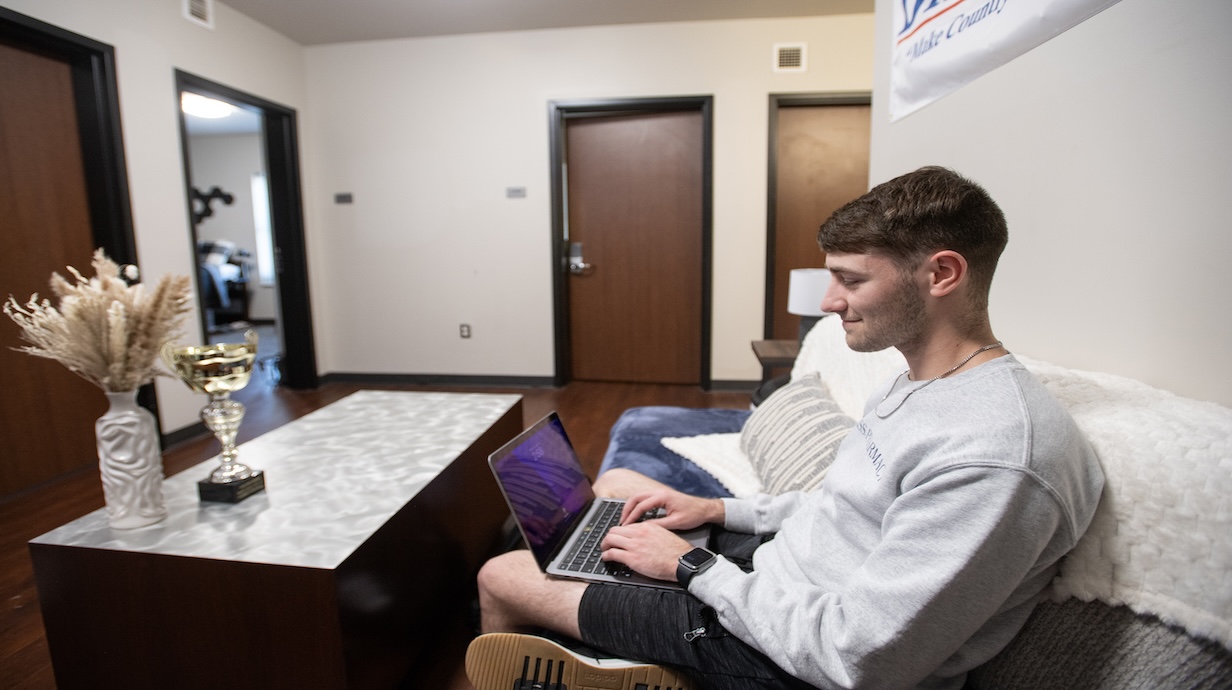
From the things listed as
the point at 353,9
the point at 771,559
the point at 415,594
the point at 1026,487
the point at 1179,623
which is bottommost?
the point at 415,594

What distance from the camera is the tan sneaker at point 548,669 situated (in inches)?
35.2

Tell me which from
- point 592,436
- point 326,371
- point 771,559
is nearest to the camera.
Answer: point 771,559

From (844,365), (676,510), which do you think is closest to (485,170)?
(844,365)

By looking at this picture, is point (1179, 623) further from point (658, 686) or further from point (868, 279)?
point (658, 686)

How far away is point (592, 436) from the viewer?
3.10 metres

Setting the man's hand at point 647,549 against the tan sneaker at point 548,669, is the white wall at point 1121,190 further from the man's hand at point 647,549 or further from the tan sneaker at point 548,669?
the tan sneaker at point 548,669

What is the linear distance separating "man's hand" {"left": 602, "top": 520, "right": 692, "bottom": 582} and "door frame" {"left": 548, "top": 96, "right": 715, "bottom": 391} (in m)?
3.00

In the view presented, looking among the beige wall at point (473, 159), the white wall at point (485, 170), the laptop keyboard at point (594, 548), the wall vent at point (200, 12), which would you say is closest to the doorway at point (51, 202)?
the wall vent at point (200, 12)

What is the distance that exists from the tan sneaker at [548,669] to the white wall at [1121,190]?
89 cm

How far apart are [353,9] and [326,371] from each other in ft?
7.87

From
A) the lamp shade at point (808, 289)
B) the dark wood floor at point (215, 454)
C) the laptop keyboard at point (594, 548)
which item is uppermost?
the lamp shade at point (808, 289)

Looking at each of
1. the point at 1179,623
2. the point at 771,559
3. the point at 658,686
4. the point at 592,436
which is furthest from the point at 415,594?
the point at 592,436

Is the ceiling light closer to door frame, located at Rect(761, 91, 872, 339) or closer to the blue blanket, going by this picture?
door frame, located at Rect(761, 91, 872, 339)

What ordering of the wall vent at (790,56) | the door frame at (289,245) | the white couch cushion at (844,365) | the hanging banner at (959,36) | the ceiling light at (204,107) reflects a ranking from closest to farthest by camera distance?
the hanging banner at (959,36), the white couch cushion at (844,365), the wall vent at (790,56), the door frame at (289,245), the ceiling light at (204,107)
